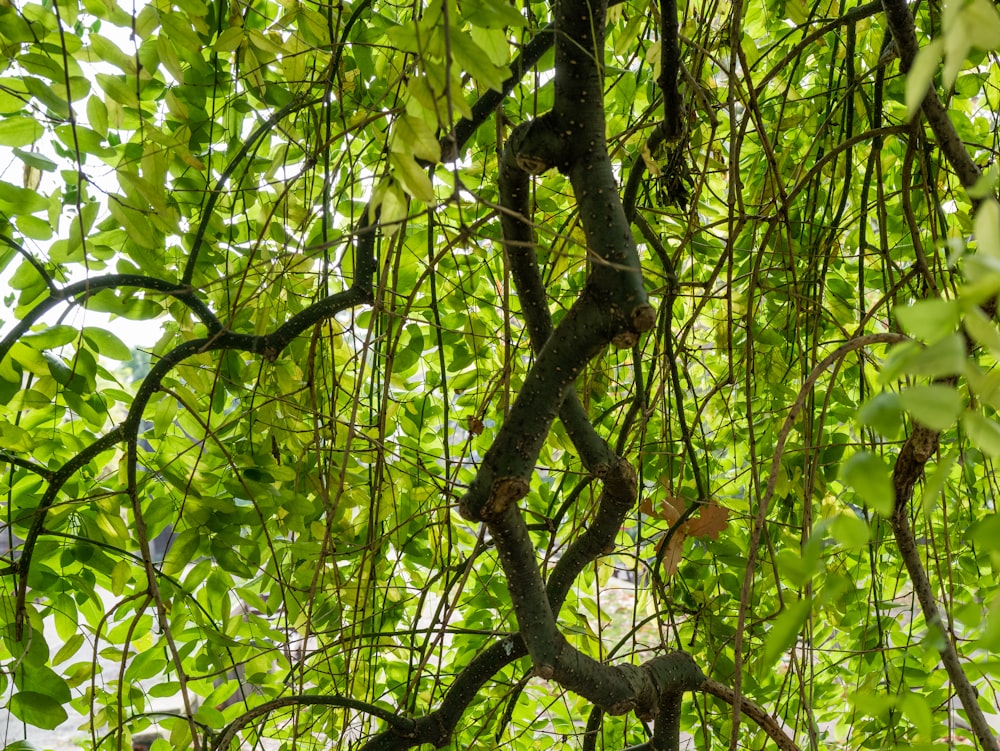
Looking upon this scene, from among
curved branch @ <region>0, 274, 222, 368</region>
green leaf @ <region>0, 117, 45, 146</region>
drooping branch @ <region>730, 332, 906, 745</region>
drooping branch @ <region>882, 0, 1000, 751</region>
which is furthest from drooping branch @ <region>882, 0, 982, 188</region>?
green leaf @ <region>0, 117, 45, 146</region>

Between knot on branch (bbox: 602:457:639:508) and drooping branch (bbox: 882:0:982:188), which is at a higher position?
drooping branch (bbox: 882:0:982:188)

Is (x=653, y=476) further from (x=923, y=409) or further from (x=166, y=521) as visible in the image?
(x=923, y=409)

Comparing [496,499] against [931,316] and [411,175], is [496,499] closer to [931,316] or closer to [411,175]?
[411,175]

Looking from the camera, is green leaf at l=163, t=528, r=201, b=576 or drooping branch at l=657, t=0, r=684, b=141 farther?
green leaf at l=163, t=528, r=201, b=576

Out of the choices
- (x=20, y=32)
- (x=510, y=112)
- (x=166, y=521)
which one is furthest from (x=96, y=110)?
(x=510, y=112)

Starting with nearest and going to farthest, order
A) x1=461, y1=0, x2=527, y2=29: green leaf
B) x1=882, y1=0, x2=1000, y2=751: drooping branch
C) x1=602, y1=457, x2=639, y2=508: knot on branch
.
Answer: x1=461, y1=0, x2=527, y2=29: green leaf
x1=882, y1=0, x2=1000, y2=751: drooping branch
x1=602, y1=457, x2=639, y2=508: knot on branch

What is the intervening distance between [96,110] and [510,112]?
609 mm

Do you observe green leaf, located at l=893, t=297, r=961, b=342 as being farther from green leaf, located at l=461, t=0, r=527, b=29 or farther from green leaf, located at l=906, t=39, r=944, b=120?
green leaf, located at l=461, t=0, r=527, b=29

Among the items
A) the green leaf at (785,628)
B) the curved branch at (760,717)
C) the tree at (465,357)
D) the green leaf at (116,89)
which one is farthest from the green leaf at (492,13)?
the curved branch at (760,717)

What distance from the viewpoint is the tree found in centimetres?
58

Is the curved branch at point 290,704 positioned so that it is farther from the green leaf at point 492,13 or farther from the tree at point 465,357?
the green leaf at point 492,13

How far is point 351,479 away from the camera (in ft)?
3.91

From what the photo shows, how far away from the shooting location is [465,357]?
1275mm

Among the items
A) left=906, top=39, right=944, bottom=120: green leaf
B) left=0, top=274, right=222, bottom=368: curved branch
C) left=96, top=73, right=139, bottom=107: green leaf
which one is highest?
left=96, top=73, right=139, bottom=107: green leaf
